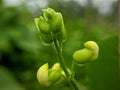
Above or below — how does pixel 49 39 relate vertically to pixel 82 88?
Result: above

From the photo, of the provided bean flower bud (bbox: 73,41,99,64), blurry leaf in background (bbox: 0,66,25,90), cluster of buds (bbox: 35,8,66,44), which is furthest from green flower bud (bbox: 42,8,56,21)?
blurry leaf in background (bbox: 0,66,25,90)

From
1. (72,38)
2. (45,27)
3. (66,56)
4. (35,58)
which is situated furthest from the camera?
(72,38)

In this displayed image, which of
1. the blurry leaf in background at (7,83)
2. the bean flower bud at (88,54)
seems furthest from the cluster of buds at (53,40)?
the blurry leaf in background at (7,83)

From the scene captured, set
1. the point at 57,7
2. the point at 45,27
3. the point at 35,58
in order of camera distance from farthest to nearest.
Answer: the point at 57,7 < the point at 35,58 < the point at 45,27

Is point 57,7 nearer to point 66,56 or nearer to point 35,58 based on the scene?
point 35,58

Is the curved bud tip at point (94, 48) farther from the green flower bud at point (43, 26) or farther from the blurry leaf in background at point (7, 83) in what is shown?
the blurry leaf in background at point (7, 83)

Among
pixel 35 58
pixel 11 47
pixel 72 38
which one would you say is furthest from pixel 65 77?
pixel 72 38

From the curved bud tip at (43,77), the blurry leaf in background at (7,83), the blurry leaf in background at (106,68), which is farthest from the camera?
the blurry leaf in background at (7,83)
